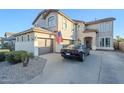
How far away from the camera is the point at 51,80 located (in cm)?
577

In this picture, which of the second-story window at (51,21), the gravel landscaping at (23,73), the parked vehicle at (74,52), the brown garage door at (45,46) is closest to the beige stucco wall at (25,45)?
the brown garage door at (45,46)

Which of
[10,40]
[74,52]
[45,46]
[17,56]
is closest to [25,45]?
[17,56]

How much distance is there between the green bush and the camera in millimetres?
8259

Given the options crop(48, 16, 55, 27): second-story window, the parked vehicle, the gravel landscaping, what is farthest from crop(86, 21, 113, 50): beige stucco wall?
the gravel landscaping

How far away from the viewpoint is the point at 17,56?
28.6 feet

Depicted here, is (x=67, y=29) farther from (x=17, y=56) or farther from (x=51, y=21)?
(x=17, y=56)

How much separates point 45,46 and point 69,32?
3448 millimetres

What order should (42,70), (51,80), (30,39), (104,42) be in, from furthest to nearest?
(104,42)
(30,39)
(42,70)
(51,80)

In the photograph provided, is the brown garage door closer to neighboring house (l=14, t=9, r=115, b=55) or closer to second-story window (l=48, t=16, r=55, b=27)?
neighboring house (l=14, t=9, r=115, b=55)

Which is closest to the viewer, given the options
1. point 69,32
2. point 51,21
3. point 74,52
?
point 74,52

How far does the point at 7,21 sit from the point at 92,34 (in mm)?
8731

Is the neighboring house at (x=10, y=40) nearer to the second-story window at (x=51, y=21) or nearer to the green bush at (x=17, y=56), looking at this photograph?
the green bush at (x=17, y=56)
